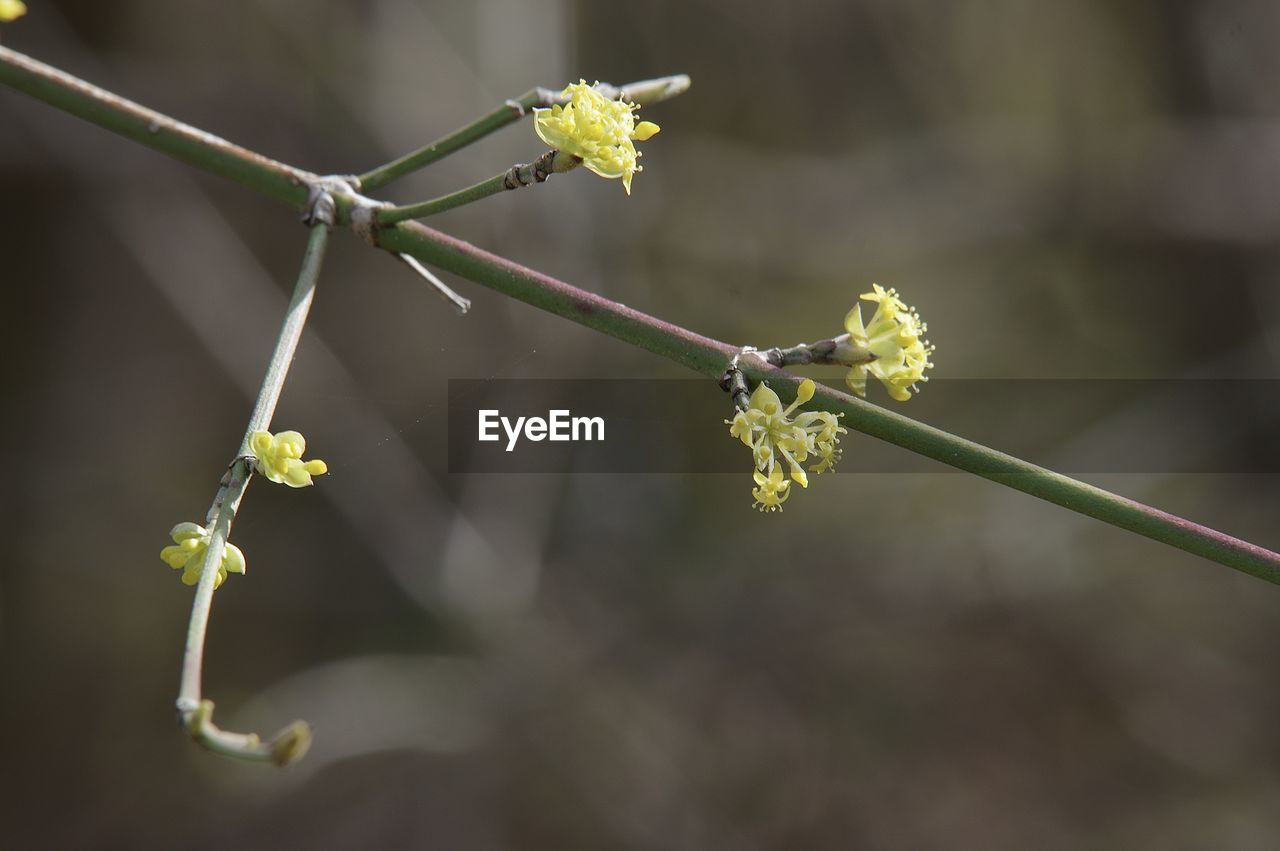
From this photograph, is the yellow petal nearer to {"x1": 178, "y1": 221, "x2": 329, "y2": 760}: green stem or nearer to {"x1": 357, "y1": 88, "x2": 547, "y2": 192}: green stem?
{"x1": 357, "y1": 88, "x2": 547, "y2": 192}: green stem

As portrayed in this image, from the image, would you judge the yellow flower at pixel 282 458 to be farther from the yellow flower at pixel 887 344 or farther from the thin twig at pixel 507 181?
the yellow flower at pixel 887 344

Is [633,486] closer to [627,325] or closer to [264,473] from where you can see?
[627,325]

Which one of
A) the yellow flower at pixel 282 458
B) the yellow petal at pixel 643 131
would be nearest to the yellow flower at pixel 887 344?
the yellow petal at pixel 643 131

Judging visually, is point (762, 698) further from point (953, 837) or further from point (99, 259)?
point (99, 259)

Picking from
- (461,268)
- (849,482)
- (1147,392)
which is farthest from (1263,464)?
(461,268)

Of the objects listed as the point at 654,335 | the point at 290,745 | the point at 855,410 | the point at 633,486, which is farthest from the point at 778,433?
the point at 633,486
